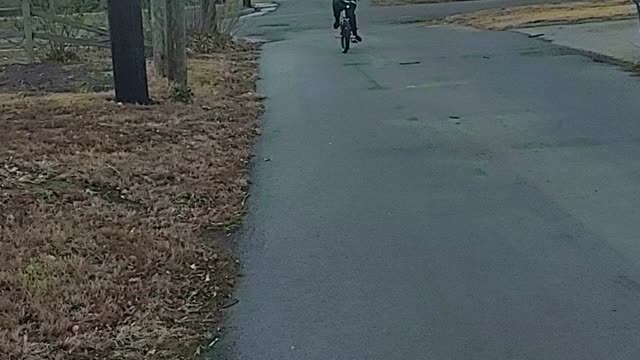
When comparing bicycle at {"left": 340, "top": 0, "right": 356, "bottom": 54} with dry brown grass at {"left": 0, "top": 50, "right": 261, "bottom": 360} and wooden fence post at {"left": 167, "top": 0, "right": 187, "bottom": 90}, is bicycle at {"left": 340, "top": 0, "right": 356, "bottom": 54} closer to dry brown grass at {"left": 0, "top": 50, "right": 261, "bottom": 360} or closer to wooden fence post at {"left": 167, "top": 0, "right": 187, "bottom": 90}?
wooden fence post at {"left": 167, "top": 0, "right": 187, "bottom": 90}

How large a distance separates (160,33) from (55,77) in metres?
2.34

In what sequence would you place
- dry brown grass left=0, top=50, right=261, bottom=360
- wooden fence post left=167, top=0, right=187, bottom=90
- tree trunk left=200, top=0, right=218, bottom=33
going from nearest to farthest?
dry brown grass left=0, top=50, right=261, bottom=360, wooden fence post left=167, top=0, right=187, bottom=90, tree trunk left=200, top=0, right=218, bottom=33

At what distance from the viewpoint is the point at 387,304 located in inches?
208

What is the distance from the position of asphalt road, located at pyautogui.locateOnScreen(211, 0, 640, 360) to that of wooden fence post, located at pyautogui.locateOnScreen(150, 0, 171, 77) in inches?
70.9

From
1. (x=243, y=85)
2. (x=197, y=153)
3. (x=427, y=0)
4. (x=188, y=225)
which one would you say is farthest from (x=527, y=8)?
(x=188, y=225)

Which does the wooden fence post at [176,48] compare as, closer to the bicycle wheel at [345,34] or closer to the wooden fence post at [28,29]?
the wooden fence post at [28,29]

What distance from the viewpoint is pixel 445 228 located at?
6688 millimetres

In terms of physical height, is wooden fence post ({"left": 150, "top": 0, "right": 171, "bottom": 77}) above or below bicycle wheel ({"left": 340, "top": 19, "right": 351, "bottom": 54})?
above

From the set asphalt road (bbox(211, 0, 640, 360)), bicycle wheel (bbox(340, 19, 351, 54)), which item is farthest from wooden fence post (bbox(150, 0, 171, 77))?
bicycle wheel (bbox(340, 19, 351, 54))

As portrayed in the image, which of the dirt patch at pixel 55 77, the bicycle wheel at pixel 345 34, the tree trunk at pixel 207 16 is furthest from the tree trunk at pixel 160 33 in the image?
the tree trunk at pixel 207 16

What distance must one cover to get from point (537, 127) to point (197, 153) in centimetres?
361

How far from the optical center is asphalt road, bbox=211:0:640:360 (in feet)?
15.9

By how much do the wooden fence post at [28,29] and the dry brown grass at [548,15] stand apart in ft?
42.7

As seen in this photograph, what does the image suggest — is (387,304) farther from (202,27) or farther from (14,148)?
(202,27)
